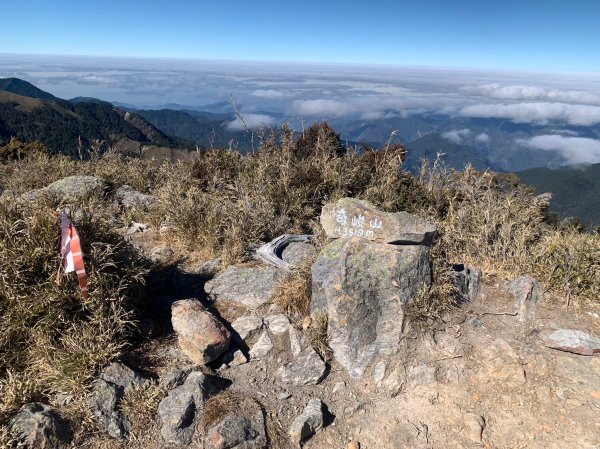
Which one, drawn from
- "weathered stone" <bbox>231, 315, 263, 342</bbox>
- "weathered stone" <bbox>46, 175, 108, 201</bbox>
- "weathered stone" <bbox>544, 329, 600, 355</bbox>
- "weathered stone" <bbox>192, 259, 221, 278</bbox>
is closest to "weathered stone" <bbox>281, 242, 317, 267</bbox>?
"weathered stone" <bbox>192, 259, 221, 278</bbox>

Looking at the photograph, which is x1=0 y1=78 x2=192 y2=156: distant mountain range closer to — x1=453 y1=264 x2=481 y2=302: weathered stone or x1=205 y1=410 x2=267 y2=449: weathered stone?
x1=453 y1=264 x2=481 y2=302: weathered stone

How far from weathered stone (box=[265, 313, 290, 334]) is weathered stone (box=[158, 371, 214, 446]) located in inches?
51.8

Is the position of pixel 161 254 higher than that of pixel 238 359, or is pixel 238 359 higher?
pixel 161 254

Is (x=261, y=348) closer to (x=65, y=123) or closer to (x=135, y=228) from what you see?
(x=135, y=228)

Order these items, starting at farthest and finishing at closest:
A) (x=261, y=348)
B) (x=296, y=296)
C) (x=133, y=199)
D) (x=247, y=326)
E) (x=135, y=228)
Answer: (x=133, y=199)
(x=135, y=228)
(x=296, y=296)
(x=247, y=326)
(x=261, y=348)

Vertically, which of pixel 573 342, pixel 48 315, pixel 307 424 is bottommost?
pixel 307 424

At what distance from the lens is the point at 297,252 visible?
780cm

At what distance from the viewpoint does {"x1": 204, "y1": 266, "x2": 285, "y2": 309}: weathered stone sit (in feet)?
21.0

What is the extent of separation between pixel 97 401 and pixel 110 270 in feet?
5.86

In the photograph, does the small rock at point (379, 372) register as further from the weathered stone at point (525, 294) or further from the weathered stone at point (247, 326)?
the weathered stone at point (525, 294)

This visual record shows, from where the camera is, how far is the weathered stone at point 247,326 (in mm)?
5742

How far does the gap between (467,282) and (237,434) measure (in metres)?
4.32

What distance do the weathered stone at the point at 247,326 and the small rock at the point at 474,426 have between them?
9.88 ft

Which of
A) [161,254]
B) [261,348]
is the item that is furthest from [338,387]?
[161,254]
